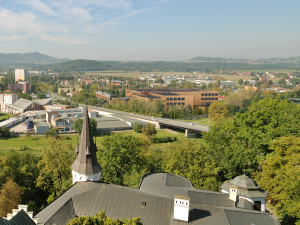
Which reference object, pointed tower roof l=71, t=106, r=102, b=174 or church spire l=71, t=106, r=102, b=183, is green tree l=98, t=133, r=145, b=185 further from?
pointed tower roof l=71, t=106, r=102, b=174

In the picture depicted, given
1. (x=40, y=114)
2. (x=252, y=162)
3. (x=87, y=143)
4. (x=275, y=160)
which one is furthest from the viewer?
(x=40, y=114)

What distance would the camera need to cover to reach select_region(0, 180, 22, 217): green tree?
78.9ft

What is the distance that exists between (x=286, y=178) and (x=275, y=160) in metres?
3.82

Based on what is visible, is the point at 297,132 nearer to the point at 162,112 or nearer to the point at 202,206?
the point at 202,206

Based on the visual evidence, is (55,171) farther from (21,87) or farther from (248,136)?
(21,87)

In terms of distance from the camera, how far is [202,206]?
1817 cm

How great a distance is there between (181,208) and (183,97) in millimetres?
90703

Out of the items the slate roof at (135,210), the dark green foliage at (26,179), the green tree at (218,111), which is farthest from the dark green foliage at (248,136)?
the green tree at (218,111)

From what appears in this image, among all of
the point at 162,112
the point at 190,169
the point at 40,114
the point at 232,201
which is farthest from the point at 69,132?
the point at 232,201

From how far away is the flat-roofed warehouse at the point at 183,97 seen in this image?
105250mm

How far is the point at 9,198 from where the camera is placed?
25.1 m

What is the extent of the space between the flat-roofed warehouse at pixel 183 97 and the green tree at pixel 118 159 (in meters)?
69.9

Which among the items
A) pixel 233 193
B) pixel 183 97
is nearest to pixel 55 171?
pixel 233 193

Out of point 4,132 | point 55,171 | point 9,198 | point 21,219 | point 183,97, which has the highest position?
point 183,97
